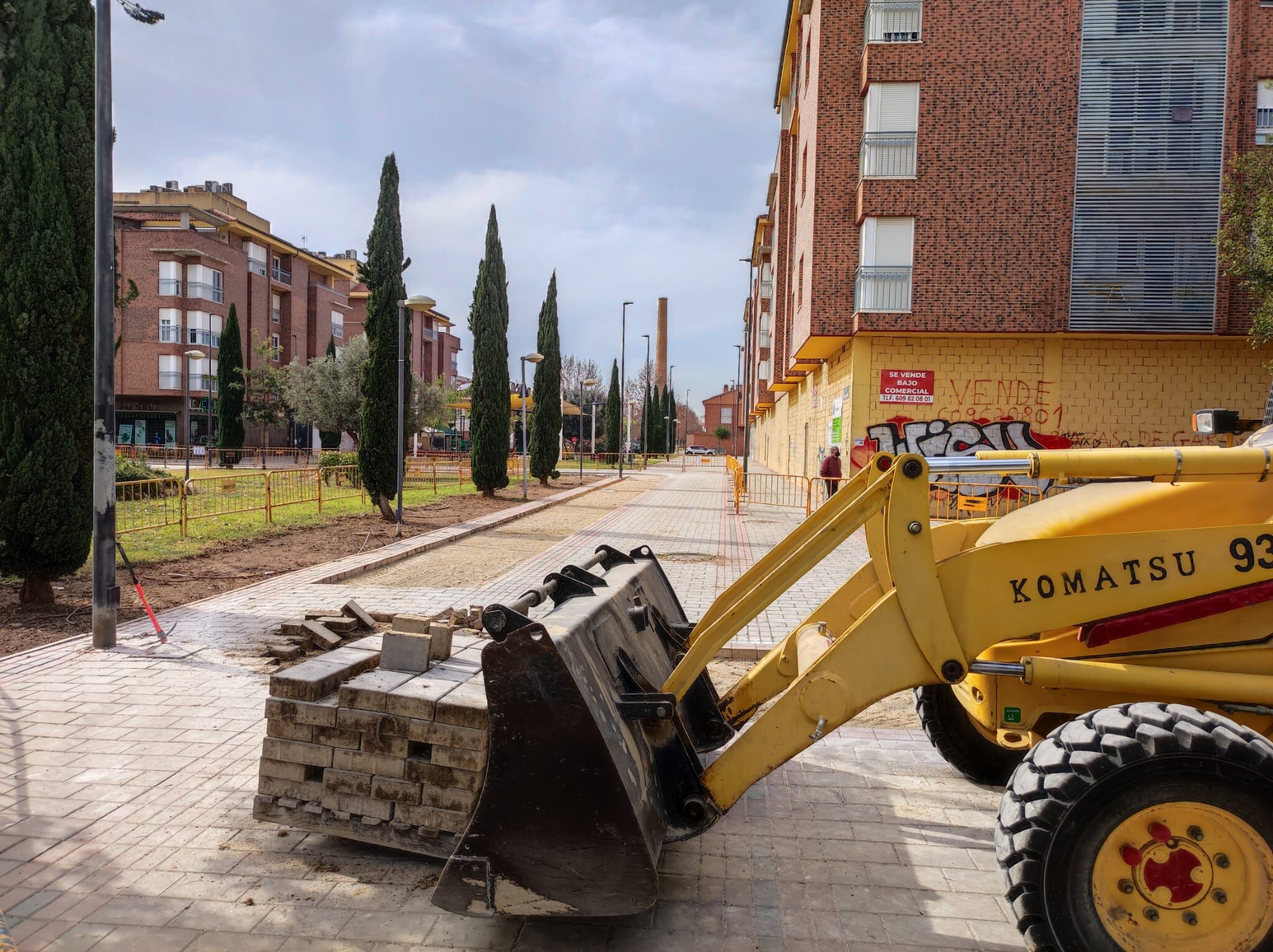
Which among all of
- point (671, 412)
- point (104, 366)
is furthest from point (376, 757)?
point (671, 412)

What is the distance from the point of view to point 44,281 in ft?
27.1

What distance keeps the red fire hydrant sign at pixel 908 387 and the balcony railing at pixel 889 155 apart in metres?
4.64

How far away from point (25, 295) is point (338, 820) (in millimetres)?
6977

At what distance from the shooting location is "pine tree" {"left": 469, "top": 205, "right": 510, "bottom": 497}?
25.2m

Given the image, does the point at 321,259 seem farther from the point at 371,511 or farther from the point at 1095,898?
the point at 1095,898

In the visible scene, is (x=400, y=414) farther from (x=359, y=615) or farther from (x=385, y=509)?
(x=359, y=615)

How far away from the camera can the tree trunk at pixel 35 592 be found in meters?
8.67

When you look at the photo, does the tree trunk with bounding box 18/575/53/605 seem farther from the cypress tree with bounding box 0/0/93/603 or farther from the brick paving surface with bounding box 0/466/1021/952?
the brick paving surface with bounding box 0/466/1021/952

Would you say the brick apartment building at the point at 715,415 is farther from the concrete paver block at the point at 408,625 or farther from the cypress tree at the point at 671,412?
the concrete paver block at the point at 408,625

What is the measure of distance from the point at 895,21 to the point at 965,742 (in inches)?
820

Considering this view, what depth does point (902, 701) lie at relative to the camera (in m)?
6.37

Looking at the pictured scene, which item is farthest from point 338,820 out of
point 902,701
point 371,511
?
point 371,511

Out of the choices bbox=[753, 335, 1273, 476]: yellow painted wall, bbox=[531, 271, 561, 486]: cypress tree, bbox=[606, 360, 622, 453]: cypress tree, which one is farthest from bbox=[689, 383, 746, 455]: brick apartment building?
bbox=[753, 335, 1273, 476]: yellow painted wall


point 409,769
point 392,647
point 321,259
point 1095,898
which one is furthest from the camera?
point 321,259
